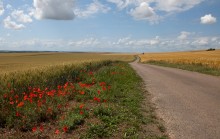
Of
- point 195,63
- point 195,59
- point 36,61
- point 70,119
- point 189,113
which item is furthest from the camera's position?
point 36,61

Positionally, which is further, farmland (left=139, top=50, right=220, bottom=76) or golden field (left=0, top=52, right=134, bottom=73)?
farmland (left=139, top=50, right=220, bottom=76)

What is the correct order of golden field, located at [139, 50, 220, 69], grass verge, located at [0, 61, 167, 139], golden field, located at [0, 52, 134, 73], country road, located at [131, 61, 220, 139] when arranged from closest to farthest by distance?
grass verge, located at [0, 61, 167, 139], country road, located at [131, 61, 220, 139], golden field, located at [0, 52, 134, 73], golden field, located at [139, 50, 220, 69]

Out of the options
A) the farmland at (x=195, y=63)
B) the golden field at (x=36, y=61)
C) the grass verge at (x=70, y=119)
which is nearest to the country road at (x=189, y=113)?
the grass verge at (x=70, y=119)

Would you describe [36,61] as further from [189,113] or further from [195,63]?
[189,113]

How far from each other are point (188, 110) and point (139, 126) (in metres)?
2.74

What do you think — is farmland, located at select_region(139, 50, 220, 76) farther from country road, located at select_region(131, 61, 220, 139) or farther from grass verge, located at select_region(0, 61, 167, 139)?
grass verge, located at select_region(0, 61, 167, 139)

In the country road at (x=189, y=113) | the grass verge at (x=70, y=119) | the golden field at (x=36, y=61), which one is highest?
the grass verge at (x=70, y=119)

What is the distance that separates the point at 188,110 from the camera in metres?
8.66

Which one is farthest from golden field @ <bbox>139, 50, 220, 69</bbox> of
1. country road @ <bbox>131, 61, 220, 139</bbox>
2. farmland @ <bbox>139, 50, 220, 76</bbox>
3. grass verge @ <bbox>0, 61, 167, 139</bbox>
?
grass verge @ <bbox>0, 61, 167, 139</bbox>

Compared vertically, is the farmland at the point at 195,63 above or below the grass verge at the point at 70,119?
Result: below

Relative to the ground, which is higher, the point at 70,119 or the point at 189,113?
the point at 70,119

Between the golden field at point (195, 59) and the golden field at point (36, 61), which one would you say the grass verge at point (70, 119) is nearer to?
the golden field at point (36, 61)

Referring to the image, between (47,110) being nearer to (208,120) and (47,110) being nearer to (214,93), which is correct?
(208,120)

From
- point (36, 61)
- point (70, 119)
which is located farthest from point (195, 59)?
point (70, 119)
